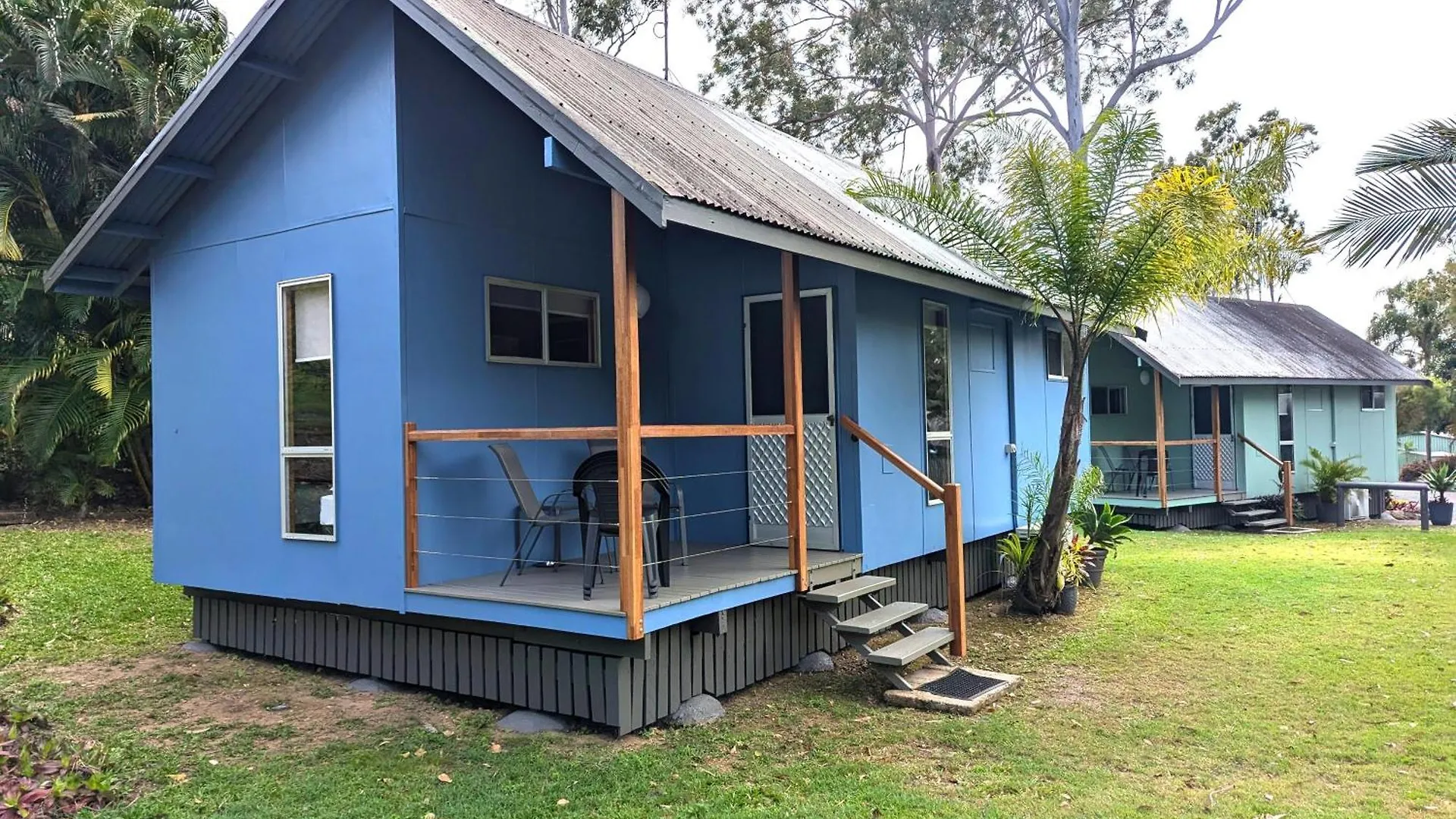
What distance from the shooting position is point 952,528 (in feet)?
25.0

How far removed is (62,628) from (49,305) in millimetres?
8249

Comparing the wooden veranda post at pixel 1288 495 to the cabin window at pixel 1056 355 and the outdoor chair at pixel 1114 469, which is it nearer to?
the outdoor chair at pixel 1114 469

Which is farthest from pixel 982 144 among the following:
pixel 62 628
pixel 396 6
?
pixel 62 628

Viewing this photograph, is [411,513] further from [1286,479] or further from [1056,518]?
[1286,479]

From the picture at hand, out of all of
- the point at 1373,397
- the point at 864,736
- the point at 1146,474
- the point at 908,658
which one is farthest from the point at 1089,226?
the point at 1373,397

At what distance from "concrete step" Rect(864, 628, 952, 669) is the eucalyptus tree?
20.7m

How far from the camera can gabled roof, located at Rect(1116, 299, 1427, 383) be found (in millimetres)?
16766

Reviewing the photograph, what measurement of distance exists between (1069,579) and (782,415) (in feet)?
11.3

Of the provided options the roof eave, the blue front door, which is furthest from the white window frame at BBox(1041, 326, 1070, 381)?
the roof eave

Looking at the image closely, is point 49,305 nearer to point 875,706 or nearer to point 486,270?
point 486,270

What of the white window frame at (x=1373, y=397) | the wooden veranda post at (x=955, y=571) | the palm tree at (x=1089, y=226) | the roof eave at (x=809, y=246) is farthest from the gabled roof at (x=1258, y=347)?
the wooden veranda post at (x=955, y=571)

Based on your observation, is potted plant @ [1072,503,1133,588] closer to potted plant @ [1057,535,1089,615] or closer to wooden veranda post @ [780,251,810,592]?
potted plant @ [1057,535,1089,615]

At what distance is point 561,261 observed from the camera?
7680 mm

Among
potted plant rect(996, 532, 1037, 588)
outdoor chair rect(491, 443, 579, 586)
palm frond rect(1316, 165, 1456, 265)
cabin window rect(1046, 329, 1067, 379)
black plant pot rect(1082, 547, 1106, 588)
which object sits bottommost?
black plant pot rect(1082, 547, 1106, 588)
